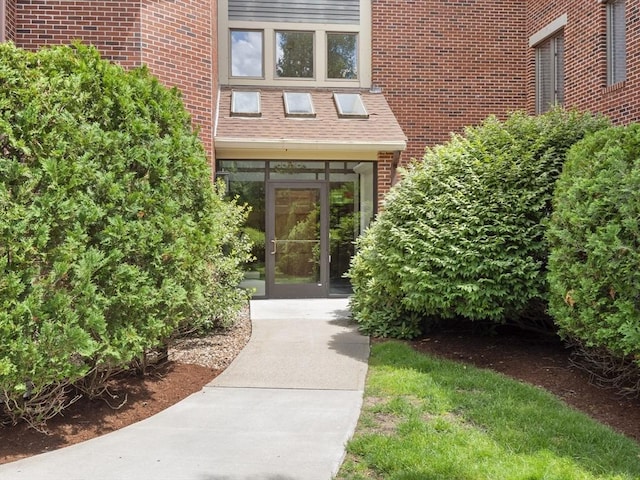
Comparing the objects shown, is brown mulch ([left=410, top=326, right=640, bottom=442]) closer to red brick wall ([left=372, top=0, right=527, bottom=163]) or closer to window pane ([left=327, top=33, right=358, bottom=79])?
red brick wall ([left=372, top=0, right=527, bottom=163])

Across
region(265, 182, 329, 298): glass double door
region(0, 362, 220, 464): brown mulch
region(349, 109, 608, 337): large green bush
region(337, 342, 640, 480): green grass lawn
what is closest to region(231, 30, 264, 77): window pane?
region(265, 182, 329, 298): glass double door

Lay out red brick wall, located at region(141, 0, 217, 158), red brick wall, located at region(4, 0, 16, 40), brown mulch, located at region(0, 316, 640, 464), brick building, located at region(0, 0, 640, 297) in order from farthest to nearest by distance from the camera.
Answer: brick building, located at region(0, 0, 640, 297) → red brick wall, located at region(141, 0, 217, 158) → red brick wall, located at region(4, 0, 16, 40) → brown mulch, located at region(0, 316, 640, 464)

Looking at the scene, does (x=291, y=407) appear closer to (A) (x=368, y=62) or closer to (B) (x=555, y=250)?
(B) (x=555, y=250)

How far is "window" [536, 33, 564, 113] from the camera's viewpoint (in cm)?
1186

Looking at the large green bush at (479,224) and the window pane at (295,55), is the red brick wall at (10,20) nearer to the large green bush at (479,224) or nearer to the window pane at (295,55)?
the large green bush at (479,224)

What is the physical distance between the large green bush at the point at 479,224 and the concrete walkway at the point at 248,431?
121cm

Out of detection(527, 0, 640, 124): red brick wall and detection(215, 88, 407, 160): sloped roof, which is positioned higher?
detection(527, 0, 640, 124): red brick wall

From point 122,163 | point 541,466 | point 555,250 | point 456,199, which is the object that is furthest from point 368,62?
point 541,466

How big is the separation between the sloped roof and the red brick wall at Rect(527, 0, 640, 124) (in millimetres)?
3528

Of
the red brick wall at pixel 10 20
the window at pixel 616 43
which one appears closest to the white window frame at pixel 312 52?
the red brick wall at pixel 10 20

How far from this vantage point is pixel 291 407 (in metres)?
4.78

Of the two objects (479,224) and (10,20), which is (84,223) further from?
(10,20)

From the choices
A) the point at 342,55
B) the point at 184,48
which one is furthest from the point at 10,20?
the point at 342,55

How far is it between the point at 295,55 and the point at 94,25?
17.6 feet
